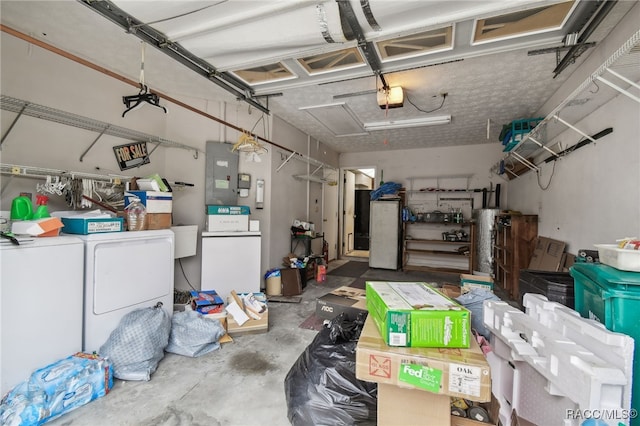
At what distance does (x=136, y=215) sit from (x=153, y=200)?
194 mm

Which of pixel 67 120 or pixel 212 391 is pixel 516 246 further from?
pixel 67 120

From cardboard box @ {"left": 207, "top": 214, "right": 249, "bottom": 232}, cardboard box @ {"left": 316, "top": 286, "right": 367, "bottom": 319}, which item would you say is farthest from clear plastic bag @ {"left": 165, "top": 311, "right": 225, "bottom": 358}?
cardboard box @ {"left": 207, "top": 214, "right": 249, "bottom": 232}

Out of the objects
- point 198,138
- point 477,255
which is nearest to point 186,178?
point 198,138

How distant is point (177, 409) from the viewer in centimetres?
154

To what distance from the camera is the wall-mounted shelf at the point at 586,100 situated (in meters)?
1.34

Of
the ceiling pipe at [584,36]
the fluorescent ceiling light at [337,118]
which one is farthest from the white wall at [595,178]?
the fluorescent ceiling light at [337,118]

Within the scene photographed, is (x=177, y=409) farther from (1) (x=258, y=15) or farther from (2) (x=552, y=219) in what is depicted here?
(2) (x=552, y=219)

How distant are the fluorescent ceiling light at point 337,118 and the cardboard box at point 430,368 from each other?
3218mm

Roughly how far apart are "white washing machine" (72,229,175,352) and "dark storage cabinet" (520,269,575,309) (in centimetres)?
280

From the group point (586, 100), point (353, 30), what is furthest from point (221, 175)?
point (586, 100)

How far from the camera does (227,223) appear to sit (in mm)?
3250

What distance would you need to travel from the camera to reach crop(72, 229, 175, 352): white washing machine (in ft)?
6.11

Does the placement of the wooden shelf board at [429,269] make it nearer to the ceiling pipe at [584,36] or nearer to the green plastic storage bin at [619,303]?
the ceiling pipe at [584,36]

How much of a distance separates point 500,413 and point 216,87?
144 inches
